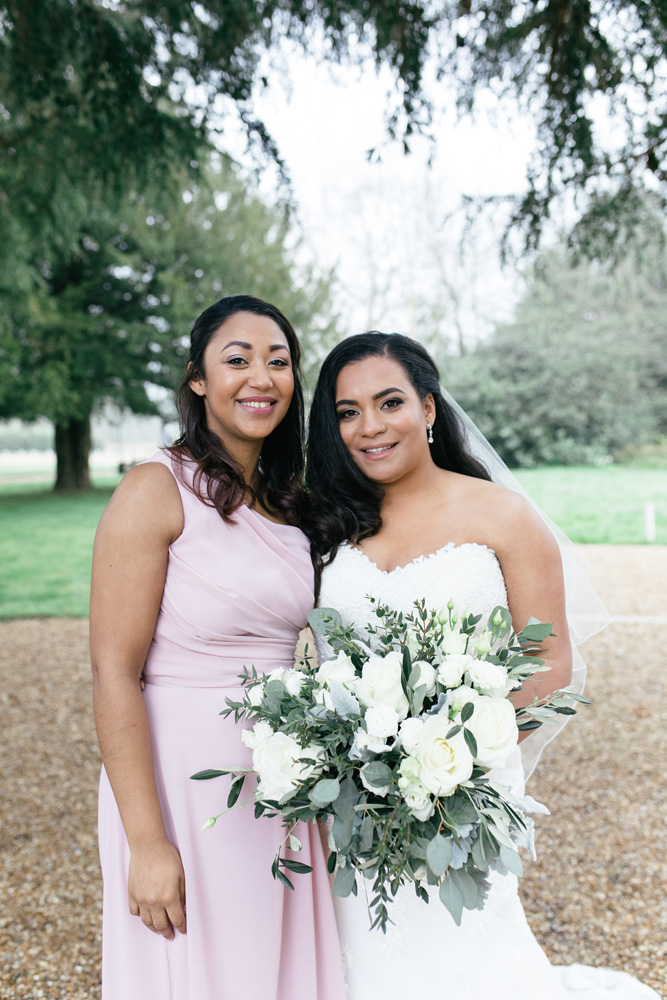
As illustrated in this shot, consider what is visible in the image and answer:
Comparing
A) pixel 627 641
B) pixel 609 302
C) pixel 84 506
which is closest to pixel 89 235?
pixel 84 506

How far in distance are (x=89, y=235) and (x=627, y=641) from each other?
1879 cm

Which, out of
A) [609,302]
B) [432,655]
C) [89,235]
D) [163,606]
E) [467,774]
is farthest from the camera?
[609,302]

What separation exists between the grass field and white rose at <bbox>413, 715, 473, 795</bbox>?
10.6 m

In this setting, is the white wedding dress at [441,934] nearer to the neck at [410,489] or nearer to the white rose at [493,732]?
the neck at [410,489]

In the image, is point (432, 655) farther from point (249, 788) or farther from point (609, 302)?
point (609, 302)

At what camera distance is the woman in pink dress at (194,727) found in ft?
6.46

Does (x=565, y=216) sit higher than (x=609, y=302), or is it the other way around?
(x=609, y=302)

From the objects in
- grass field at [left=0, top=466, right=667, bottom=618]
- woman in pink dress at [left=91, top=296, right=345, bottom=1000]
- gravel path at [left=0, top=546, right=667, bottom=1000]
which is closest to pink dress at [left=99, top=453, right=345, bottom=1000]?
woman in pink dress at [left=91, top=296, right=345, bottom=1000]

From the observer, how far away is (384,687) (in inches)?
62.6

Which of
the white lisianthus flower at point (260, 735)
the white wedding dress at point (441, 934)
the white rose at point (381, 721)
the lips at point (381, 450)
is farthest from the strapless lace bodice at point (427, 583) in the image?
the white rose at point (381, 721)

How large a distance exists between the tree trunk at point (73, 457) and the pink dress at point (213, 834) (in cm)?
2434

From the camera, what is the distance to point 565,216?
19.0 feet

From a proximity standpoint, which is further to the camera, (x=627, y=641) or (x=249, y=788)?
(x=627, y=641)

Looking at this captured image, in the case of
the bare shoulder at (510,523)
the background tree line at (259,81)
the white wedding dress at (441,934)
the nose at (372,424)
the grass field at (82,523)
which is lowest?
the grass field at (82,523)
